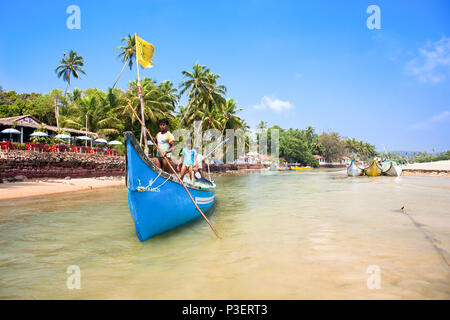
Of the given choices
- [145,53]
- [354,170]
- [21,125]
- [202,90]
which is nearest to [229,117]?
[202,90]

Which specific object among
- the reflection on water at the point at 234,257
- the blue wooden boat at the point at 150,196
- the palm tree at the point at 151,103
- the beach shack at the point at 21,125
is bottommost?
the reflection on water at the point at 234,257

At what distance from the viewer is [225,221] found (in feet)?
24.4

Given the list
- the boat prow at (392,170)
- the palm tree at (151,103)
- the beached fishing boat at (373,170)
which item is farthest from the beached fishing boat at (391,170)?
the palm tree at (151,103)

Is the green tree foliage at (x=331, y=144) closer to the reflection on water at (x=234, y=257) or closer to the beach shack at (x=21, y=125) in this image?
the beach shack at (x=21, y=125)

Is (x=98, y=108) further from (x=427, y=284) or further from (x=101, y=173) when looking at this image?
(x=427, y=284)

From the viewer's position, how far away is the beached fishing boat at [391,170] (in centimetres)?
3053

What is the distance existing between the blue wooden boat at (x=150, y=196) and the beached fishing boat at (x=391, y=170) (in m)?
31.2

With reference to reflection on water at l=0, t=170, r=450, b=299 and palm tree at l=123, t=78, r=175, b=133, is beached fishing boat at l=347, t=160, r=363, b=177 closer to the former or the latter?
palm tree at l=123, t=78, r=175, b=133

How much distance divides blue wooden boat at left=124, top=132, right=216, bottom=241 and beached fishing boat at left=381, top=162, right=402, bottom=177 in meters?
31.2

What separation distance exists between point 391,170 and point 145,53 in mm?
32529

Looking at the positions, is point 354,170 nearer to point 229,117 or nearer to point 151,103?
point 229,117

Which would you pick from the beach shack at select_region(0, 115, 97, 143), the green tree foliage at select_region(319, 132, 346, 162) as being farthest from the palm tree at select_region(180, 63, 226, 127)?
the green tree foliage at select_region(319, 132, 346, 162)
